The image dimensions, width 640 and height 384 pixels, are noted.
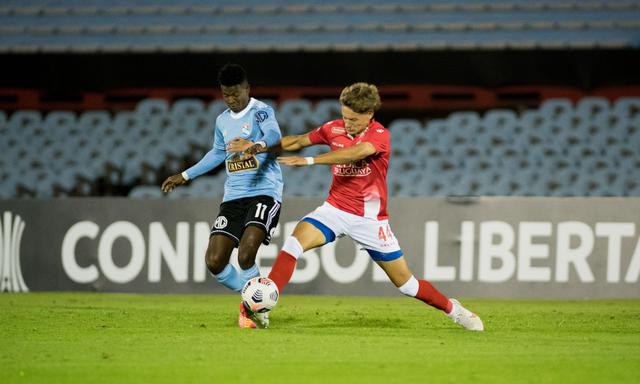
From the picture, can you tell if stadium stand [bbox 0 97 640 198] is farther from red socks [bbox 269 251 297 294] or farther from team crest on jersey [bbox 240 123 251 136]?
red socks [bbox 269 251 297 294]

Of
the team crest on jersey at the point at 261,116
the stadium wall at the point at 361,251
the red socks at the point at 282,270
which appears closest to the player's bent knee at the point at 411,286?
the red socks at the point at 282,270

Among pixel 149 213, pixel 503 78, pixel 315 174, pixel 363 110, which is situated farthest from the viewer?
pixel 503 78

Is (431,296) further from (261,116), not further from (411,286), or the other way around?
(261,116)

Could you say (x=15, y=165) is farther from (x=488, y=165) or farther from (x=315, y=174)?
(x=488, y=165)

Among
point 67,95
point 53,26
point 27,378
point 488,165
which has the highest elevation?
point 53,26

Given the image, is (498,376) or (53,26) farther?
(53,26)

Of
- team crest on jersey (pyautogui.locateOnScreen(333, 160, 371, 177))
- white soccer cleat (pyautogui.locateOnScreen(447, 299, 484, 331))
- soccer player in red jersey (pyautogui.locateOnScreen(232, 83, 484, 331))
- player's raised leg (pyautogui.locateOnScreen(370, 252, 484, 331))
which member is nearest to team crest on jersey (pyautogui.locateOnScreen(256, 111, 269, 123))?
soccer player in red jersey (pyautogui.locateOnScreen(232, 83, 484, 331))

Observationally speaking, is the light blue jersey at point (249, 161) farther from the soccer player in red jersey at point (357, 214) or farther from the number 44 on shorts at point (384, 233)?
the number 44 on shorts at point (384, 233)

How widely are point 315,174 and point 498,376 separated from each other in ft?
28.7

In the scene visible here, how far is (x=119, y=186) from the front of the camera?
1518 centimetres

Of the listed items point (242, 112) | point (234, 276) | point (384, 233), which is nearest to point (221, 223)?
point (234, 276)

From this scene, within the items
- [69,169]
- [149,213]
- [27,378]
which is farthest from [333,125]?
[69,169]

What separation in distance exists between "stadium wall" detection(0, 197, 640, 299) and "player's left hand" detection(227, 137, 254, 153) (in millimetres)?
4393

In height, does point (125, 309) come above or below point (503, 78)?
below
